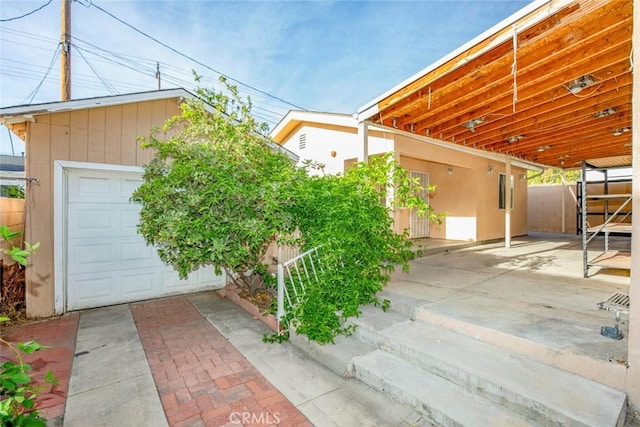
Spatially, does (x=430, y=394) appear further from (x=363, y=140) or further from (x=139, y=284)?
(x=139, y=284)

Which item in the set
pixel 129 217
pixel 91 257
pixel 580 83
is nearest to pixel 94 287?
pixel 91 257

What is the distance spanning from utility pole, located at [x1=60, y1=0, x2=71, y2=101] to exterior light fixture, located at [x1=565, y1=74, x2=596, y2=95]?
9.62 m

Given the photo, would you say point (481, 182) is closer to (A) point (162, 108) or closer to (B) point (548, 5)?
(B) point (548, 5)

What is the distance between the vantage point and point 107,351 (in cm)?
360

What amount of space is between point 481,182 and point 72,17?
11908mm

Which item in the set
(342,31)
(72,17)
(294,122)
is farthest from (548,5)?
(72,17)

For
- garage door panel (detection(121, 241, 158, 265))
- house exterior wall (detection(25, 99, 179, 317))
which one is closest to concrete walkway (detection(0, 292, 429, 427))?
house exterior wall (detection(25, 99, 179, 317))

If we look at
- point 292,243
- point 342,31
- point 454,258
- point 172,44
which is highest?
point 172,44

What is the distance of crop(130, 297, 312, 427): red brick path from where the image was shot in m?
2.42

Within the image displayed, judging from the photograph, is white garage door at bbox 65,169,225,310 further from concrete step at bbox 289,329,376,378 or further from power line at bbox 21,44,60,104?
power line at bbox 21,44,60,104

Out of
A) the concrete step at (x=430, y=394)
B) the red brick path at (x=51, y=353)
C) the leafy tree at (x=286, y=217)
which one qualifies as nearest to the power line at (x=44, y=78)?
the leafy tree at (x=286, y=217)

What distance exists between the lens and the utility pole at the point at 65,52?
698 centimetres

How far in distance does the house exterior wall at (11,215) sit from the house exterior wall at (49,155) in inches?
23.7

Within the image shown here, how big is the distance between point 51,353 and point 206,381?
2.11m
